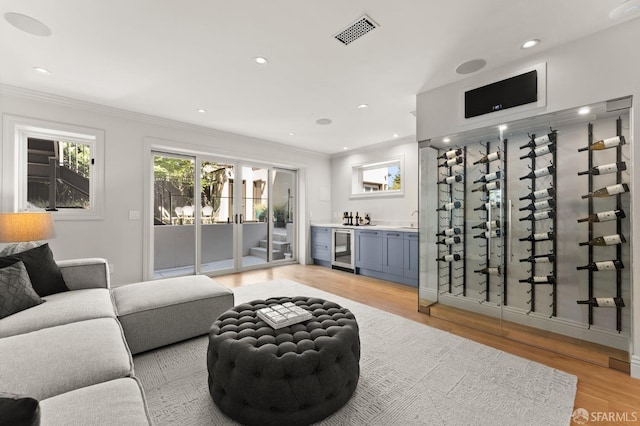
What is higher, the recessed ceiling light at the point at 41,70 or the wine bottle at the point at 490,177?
the recessed ceiling light at the point at 41,70

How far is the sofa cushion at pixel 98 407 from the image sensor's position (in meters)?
0.95

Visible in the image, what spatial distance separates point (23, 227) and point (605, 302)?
5.40 metres

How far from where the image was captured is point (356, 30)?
2.23 meters

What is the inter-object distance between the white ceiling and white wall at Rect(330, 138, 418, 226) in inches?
64.3

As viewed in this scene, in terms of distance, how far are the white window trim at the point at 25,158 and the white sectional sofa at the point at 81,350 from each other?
1.55m

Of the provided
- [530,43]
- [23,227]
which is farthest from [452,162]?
[23,227]

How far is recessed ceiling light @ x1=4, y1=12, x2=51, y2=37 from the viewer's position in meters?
2.06

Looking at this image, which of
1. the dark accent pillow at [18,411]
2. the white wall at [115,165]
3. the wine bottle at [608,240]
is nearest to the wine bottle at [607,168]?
the wine bottle at [608,240]

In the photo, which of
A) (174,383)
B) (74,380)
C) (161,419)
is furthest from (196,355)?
(74,380)

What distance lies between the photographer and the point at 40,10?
2004 mm

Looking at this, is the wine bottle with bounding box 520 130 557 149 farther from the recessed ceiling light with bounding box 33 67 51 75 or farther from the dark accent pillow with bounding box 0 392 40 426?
the recessed ceiling light with bounding box 33 67 51 75

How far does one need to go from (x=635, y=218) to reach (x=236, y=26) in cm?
335

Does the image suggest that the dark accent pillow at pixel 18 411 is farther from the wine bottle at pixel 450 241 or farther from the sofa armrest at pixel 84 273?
the wine bottle at pixel 450 241

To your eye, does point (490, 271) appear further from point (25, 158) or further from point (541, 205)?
point (25, 158)
